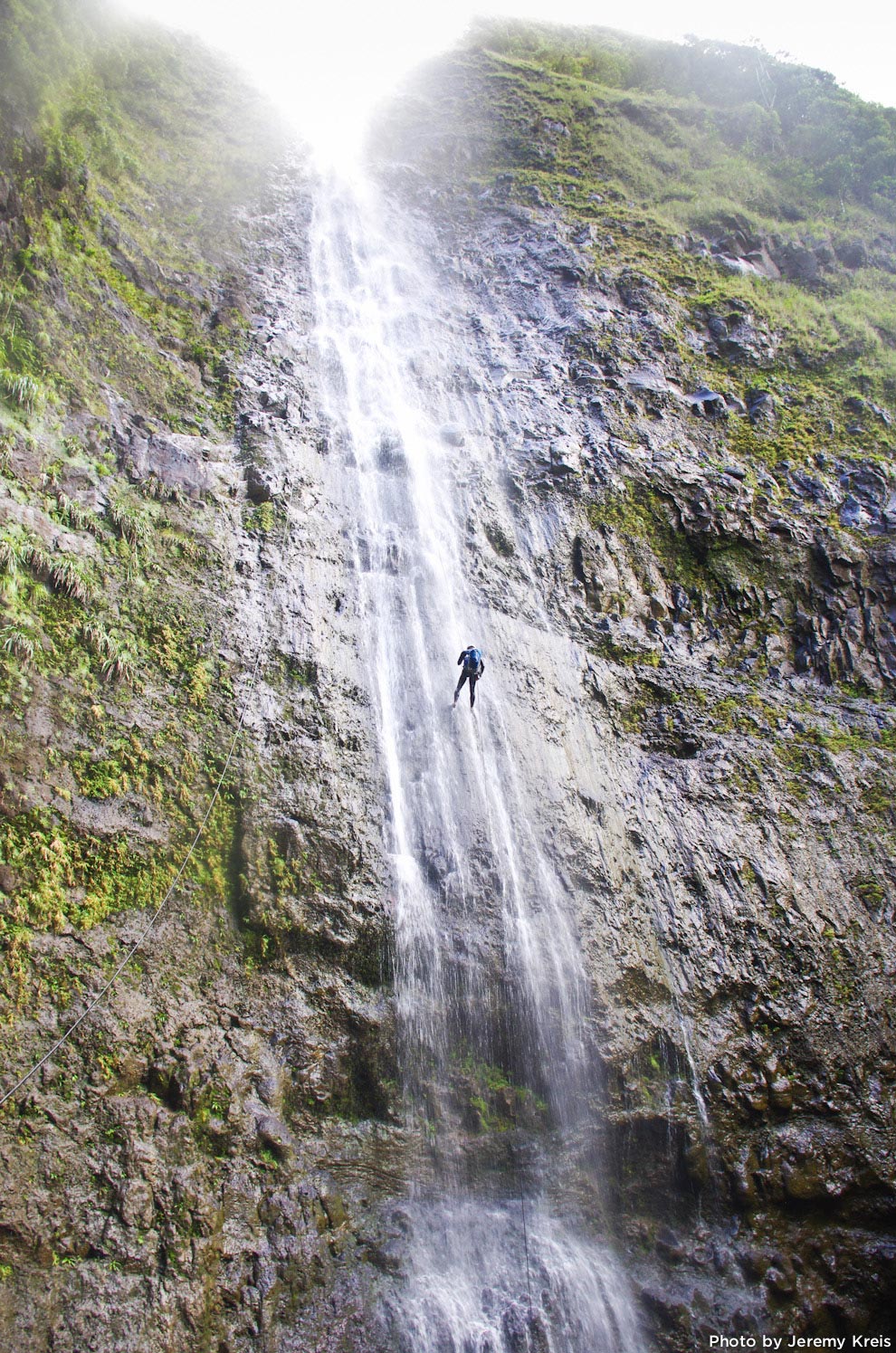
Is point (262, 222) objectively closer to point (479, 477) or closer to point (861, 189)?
point (479, 477)

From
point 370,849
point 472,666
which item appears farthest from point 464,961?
point 472,666

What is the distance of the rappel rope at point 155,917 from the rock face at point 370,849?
0.08m

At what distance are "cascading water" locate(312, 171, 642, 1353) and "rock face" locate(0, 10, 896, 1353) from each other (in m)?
0.20

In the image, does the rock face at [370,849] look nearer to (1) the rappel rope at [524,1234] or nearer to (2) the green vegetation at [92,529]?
(2) the green vegetation at [92,529]

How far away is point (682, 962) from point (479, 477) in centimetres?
877

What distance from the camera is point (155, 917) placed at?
24.6 ft

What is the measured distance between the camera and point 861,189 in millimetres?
24562

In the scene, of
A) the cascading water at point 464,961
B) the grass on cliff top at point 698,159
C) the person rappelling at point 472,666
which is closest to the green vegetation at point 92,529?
the cascading water at point 464,961

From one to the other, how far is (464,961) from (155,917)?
141 inches

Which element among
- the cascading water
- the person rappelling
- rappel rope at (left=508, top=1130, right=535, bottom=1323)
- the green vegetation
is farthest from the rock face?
the person rappelling

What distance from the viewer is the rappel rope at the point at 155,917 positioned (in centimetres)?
621

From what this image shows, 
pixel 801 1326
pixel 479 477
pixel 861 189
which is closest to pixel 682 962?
pixel 801 1326

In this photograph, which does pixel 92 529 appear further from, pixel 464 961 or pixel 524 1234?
pixel 524 1234

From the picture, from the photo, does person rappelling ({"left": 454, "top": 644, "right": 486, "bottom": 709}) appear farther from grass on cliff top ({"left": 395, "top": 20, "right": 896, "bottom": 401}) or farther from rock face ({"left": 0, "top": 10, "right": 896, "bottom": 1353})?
grass on cliff top ({"left": 395, "top": 20, "right": 896, "bottom": 401})
